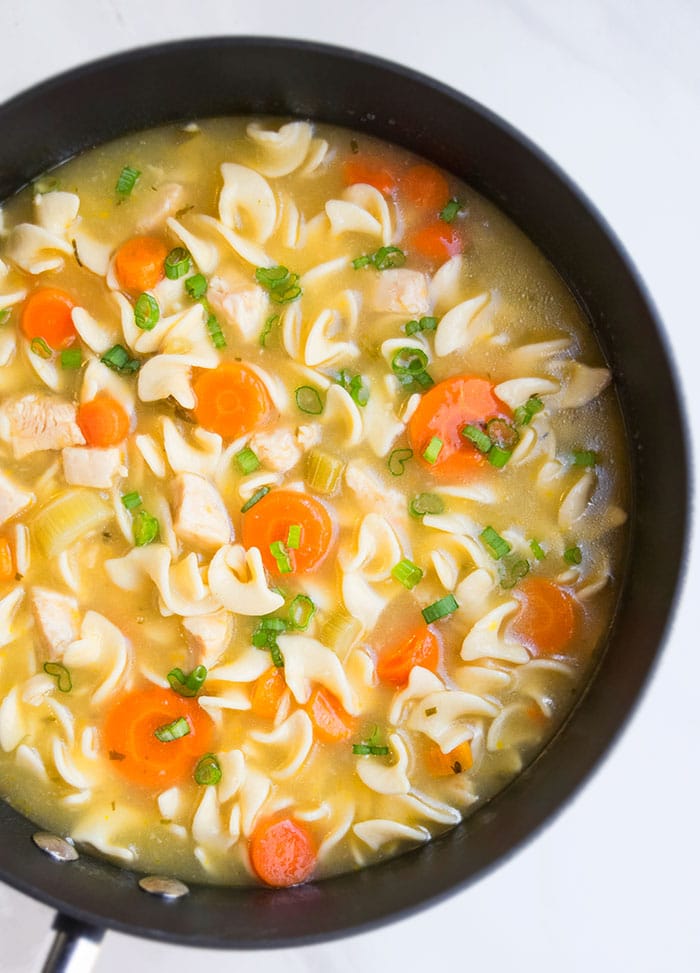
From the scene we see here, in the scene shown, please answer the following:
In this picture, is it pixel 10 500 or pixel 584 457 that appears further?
pixel 584 457

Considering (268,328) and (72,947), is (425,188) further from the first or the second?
(72,947)

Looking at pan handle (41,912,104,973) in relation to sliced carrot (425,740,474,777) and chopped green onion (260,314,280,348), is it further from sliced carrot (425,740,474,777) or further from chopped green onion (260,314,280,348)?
chopped green onion (260,314,280,348)

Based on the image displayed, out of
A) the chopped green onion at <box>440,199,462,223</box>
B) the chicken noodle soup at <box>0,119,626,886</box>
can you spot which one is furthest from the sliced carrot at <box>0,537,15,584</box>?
the chopped green onion at <box>440,199,462,223</box>

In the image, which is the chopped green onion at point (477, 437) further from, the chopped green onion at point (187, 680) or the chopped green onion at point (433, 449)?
the chopped green onion at point (187, 680)

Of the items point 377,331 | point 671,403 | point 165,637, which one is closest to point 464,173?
point 377,331

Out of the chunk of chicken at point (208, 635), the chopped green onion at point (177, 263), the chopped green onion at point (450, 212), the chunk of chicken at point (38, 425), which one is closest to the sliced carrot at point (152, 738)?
the chunk of chicken at point (208, 635)

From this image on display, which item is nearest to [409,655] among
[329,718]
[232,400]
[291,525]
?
[329,718]
